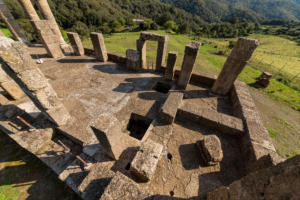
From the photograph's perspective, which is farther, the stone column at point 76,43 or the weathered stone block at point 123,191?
the stone column at point 76,43

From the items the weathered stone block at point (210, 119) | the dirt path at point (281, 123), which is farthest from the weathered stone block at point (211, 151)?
the dirt path at point (281, 123)

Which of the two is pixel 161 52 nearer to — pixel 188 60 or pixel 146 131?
pixel 188 60

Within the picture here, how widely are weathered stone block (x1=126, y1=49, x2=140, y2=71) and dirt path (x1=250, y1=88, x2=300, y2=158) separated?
8.87 meters

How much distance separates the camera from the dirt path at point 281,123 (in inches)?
225

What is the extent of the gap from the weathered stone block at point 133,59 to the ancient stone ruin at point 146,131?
10cm

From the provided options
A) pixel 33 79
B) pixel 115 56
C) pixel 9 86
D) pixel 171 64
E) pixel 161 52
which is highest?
pixel 33 79

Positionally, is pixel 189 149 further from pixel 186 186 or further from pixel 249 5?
pixel 249 5

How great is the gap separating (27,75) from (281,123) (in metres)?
12.4

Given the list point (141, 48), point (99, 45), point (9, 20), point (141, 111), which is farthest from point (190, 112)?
point (9, 20)

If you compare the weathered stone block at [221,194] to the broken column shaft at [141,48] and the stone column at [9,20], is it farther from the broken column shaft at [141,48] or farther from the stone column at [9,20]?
the stone column at [9,20]

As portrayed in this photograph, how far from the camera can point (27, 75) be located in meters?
3.35

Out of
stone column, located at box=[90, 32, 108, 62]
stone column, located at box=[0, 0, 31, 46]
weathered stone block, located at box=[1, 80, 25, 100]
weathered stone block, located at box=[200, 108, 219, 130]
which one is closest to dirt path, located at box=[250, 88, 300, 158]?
weathered stone block, located at box=[200, 108, 219, 130]

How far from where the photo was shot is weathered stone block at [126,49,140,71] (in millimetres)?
7736

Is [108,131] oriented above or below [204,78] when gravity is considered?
above
